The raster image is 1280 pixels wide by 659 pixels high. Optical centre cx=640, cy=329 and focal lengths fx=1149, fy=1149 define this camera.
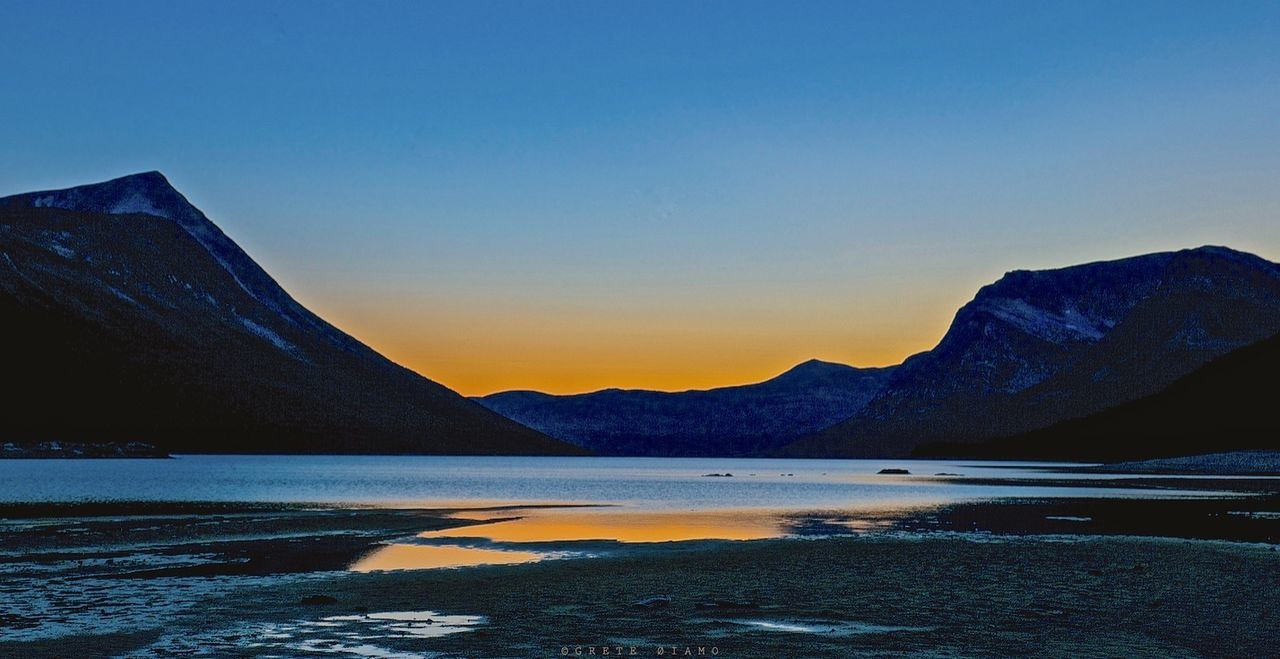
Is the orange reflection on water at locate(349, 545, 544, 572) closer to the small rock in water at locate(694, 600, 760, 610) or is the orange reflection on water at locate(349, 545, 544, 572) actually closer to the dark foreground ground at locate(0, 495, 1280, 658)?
the dark foreground ground at locate(0, 495, 1280, 658)

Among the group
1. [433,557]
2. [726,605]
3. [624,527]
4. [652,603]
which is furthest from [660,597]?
[624,527]

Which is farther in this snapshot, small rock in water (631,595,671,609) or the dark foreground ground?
small rock in water (631,595,671,609)

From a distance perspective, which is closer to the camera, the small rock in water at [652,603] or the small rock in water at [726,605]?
the small rock in water at [652,603]

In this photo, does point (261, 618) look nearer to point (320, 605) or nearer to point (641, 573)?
point (320, 605)

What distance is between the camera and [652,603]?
3069 centimetres

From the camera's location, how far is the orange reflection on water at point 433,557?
41.7 m

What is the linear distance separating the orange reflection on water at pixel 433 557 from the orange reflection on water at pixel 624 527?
5841mm

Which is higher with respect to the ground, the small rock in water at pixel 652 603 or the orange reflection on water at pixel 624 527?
the small rock in water at pixel 652 603

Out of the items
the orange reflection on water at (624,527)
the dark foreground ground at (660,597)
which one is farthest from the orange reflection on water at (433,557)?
the orange reflection on water at (624,527)

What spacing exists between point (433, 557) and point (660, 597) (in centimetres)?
1619

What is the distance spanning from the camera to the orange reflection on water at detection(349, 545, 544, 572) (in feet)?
137

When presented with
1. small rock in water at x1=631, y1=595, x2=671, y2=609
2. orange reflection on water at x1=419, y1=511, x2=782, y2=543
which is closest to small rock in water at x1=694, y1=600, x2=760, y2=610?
small rock in water at x1=631, y1=595, x2=671, y2=609

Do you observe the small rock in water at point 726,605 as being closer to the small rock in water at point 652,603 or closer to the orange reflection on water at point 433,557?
the small rock in water at point 652,603

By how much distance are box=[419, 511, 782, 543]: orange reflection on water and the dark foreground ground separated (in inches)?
192
